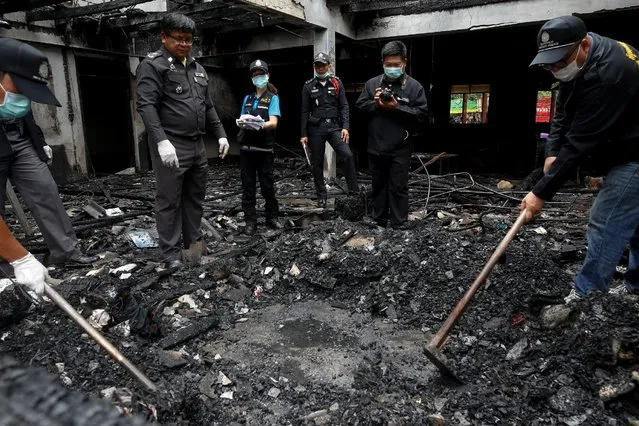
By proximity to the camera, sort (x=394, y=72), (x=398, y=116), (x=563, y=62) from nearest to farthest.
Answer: (x=563, y=62) → (x=394, y=72) → (x=398, y=116)

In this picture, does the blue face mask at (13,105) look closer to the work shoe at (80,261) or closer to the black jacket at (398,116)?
the work shoe at (80,261)

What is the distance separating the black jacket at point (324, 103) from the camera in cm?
632

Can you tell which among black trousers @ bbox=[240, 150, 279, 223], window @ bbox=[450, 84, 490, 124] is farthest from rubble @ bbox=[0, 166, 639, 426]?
window @ bbox=[450, 84, 490, 124]

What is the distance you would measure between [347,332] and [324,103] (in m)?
4.12

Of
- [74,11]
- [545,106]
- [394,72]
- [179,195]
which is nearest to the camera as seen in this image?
[179,195]

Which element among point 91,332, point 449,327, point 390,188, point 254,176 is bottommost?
point 449,327

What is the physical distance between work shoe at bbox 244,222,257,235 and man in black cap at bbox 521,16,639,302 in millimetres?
3361

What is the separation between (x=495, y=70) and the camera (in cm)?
1161

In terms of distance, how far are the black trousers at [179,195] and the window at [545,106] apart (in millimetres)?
10717

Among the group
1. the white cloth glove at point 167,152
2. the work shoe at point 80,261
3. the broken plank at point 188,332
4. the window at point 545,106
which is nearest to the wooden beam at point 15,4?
the work shoe at point 80,261

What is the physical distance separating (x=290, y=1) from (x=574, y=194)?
5.93 metres

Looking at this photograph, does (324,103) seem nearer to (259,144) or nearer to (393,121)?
(259,144)

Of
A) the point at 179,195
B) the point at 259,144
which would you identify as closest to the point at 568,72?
the point at 179,195

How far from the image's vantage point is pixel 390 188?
4820 mm
